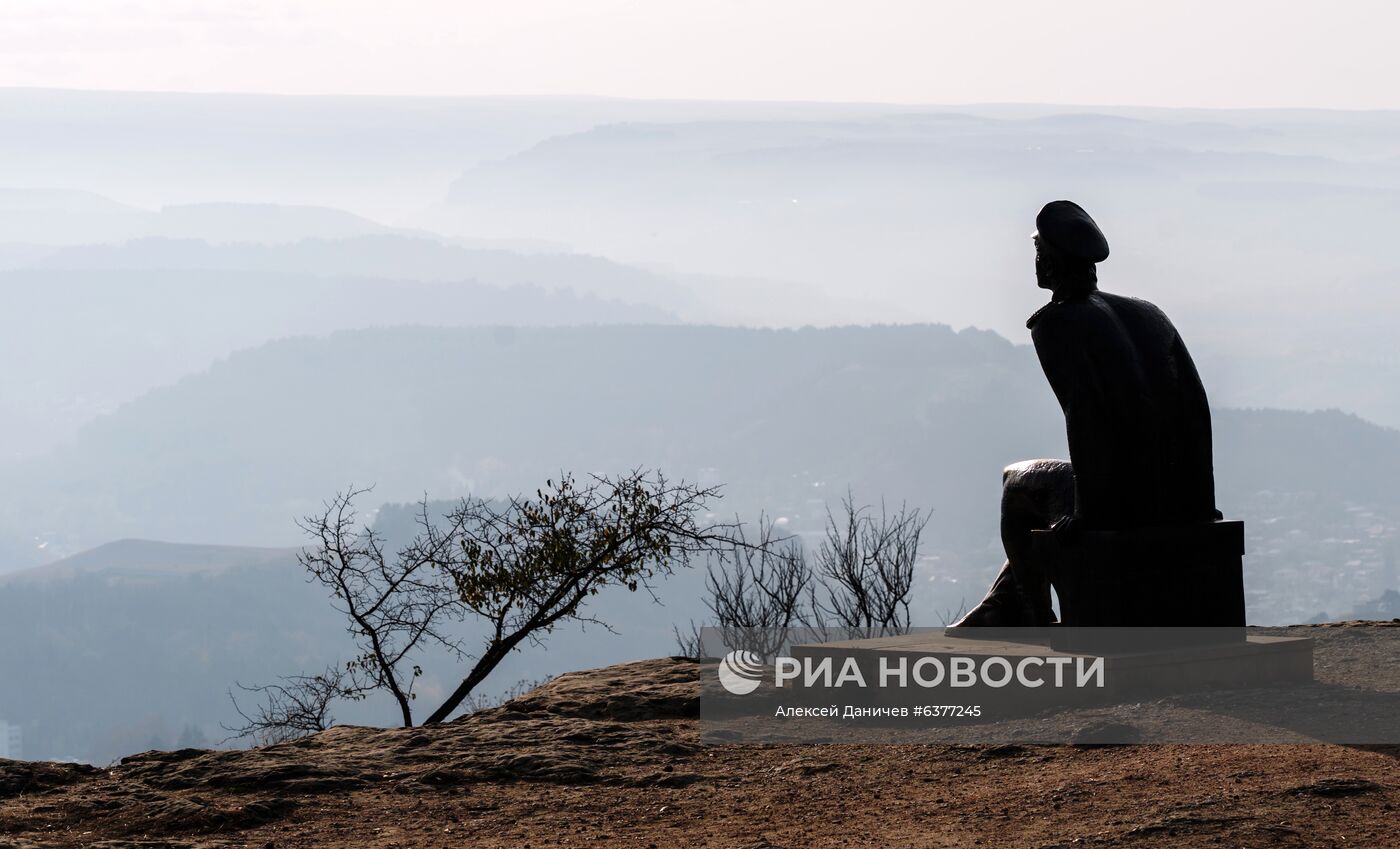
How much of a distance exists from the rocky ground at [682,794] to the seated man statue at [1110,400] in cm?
234

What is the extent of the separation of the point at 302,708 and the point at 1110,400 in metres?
12.9

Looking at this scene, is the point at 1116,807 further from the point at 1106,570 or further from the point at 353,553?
the point at 353,553

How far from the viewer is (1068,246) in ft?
41.0

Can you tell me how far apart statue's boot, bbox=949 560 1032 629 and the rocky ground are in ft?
7.91

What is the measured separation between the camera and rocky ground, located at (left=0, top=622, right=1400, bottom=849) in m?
8.77

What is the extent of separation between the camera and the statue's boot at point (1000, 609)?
44.5ft

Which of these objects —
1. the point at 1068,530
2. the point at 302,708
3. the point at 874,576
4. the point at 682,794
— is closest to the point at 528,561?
the point at 302,708

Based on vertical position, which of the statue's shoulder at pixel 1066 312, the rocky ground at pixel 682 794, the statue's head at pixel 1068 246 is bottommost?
the rocky ground at pixel 682 794

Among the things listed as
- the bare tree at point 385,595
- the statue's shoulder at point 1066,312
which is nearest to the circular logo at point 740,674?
the statue's shoulder at point 1066,312

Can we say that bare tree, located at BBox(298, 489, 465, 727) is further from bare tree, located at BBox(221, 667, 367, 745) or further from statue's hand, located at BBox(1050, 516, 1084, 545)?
statue's hand, located at BBox(1050, 516, 1084, 545)

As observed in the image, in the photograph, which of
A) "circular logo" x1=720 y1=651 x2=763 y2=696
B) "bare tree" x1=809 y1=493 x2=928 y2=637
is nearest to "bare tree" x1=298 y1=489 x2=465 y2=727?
"circular logo" x1=720 y1=651 x2=763 y2=696

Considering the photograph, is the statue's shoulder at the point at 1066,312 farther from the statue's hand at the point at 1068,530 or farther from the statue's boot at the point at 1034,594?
the statue's boot at the point at 1034,594

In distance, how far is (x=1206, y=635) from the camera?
12383mm

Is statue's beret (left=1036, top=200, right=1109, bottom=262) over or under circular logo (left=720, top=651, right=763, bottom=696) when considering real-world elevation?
over
